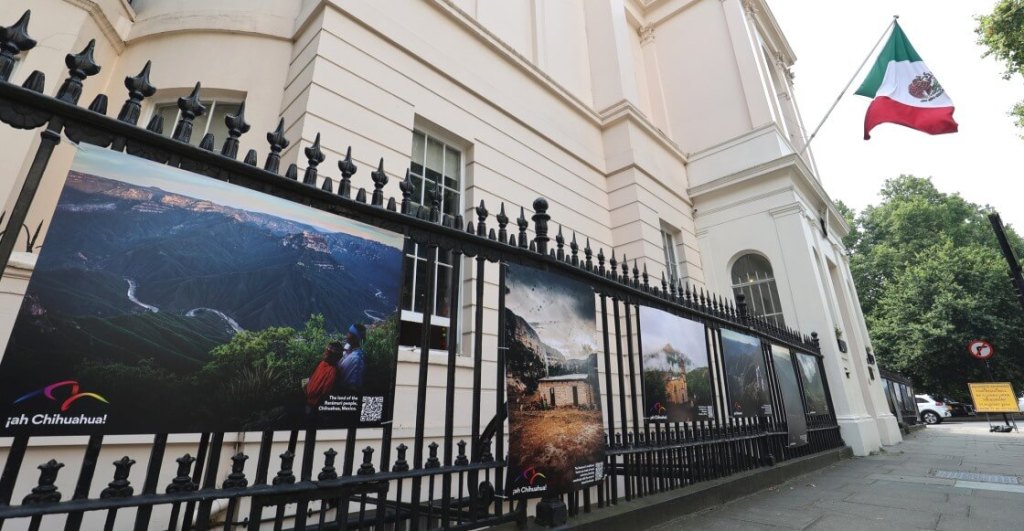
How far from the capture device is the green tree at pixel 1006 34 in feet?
39.4

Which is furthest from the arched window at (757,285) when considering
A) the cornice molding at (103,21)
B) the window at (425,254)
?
the cornice molding at (103,21)

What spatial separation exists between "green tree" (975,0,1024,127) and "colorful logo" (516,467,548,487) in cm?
→ 1796

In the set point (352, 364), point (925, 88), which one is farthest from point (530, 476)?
point (925, 88)

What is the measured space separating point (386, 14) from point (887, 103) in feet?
36.1

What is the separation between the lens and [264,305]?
1.96 meters

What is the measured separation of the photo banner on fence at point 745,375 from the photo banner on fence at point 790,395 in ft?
1.81

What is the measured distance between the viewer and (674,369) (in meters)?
4.07

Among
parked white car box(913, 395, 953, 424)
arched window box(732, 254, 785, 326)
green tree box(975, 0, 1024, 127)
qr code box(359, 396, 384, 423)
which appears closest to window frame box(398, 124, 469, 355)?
qr code box(359, 396, 384, 423)

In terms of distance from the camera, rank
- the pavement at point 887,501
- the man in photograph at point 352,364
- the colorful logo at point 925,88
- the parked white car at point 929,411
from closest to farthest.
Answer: the man in photograph at point 352,364, the pavement at point 887,501, the colorful logo at point 925,88, the parked white car at point 929,411

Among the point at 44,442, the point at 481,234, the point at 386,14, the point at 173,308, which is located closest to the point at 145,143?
the point at 173,308

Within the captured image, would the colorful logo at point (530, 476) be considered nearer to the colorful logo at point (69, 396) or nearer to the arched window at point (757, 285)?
the colorful logo at point (69, 396)

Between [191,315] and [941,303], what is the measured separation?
35.6m

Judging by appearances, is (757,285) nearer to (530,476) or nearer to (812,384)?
(812,384)

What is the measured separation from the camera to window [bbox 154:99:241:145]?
5453mm
